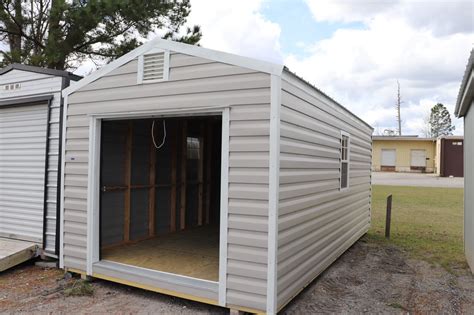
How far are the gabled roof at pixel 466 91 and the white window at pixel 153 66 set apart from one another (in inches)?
119

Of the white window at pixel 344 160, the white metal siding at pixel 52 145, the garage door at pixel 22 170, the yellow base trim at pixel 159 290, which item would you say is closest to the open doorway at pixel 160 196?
the yellow base trim at pixel 159 290

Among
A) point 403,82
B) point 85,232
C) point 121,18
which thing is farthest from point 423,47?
point 403,82

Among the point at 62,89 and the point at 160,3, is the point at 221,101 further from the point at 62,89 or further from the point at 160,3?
the point at 160,3

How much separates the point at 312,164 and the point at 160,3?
7697 millimetres

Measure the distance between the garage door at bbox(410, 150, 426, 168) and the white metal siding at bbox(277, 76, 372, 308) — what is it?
82.1 feet

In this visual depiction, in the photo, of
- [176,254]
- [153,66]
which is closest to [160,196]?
[176,254]

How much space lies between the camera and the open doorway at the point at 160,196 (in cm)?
509

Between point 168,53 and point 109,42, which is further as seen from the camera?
point 109,42

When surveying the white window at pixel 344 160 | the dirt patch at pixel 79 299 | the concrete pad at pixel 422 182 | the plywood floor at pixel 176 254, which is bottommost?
the dirt patch at pixel 79 299

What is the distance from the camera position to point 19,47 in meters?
9.70

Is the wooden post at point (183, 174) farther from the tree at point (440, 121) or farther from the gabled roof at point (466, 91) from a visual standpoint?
the tree at point (440, 121)

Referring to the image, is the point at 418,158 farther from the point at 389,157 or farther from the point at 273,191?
the point at 273,191

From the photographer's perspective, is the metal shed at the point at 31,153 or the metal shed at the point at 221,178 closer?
the metal shed at the point at 221,178

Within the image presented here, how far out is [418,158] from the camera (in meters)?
28.9
